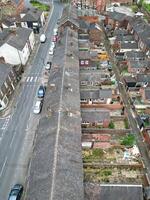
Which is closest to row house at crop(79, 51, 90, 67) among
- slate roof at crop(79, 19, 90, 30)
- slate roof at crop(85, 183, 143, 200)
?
slate roof at crop(79, 19, 90, 30)

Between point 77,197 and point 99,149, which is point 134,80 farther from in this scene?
point 77,197

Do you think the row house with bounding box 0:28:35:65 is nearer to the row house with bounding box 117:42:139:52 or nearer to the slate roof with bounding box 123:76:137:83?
the row house with bounding box 117:42:139:52

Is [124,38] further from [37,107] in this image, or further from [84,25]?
[37,107]

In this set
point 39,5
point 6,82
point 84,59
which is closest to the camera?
point 6,82

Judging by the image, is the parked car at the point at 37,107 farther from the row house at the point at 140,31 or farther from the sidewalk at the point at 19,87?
the row house at the point at 140,31

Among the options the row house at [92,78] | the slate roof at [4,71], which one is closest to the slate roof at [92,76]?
the row house at [92,78]

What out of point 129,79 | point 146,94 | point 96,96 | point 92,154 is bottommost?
point 92,154

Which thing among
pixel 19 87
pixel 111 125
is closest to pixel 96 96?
pixel 111 125
